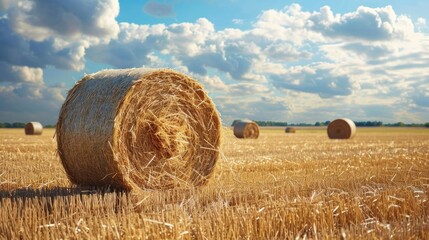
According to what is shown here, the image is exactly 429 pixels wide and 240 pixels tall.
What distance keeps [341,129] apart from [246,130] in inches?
199

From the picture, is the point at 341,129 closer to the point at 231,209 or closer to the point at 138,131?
the point at 138,131

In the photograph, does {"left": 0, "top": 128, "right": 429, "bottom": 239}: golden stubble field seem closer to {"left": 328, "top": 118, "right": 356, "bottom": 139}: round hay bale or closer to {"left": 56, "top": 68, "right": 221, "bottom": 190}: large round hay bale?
{"left": 56, "top": 68, "right": 221, "bottom": 190}: large round hay bale

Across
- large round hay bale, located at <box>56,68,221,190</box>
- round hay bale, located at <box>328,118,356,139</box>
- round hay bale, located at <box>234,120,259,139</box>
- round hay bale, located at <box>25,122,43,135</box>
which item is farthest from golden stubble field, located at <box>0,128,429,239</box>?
round hay bale, located at <box>25,122,43,135</box>

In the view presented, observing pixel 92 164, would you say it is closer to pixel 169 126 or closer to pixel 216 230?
pixel 169 126

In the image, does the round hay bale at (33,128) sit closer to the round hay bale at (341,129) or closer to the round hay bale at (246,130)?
the round hay bale at (246,130)

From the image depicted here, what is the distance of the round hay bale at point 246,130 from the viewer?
2656cm

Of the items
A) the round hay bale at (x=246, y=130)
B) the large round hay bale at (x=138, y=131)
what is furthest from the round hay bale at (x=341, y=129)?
the large round hay bale at (x=138, y=131)

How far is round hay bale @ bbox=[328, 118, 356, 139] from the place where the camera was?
26.1 metres

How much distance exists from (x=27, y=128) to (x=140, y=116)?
1023 inches

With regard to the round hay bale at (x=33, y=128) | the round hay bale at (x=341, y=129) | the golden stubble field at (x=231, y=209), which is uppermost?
the round hay bale at (x=33, y=128)

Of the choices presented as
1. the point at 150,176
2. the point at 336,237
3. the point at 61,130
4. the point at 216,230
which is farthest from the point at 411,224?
the point at 61,130

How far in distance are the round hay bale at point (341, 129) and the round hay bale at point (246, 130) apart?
13.3 ft

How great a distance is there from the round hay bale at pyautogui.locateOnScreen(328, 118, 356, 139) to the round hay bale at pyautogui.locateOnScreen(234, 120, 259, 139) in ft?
13.3

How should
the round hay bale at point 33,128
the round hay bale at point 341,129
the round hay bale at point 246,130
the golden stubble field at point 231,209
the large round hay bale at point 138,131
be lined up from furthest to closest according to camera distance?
the round hay bale at point 33,128, the round hay bale at point 246,130, the round hay bale at point 341,129, the large round hay bale at point 138,131, the golden stubble field at point 231,209
